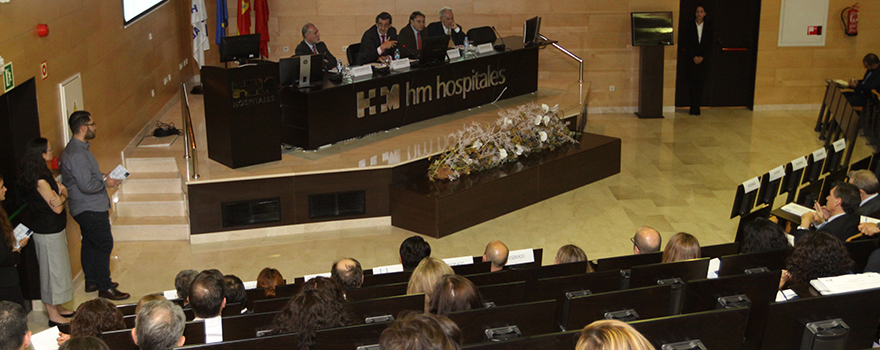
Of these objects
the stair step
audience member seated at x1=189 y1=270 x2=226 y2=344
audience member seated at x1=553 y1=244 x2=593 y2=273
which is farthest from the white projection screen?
audience member seated at x1=553 y1=244 x2=593 y2=273

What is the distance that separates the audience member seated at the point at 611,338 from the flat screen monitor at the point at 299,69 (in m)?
6.63

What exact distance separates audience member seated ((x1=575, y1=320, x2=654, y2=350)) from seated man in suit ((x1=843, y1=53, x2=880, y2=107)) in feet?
33.4

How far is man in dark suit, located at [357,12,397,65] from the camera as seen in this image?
34.0 ft

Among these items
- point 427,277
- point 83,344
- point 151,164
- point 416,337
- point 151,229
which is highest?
point 416,337

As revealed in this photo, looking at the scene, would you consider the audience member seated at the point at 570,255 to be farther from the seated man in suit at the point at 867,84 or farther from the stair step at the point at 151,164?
the seated man in suit at the point at 867,84

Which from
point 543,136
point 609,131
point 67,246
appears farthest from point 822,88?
point 67,246

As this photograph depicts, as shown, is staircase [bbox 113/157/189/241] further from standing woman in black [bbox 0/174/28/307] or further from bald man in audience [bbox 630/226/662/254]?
bald man in audience [bbox 630/226/662/254]

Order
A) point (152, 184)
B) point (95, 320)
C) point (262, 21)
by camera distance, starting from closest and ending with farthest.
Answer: point (95, 320), point (152, 184), point (262, 21)

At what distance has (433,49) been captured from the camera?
974 centimetres

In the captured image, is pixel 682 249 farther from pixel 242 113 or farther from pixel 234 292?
pixel 242 113

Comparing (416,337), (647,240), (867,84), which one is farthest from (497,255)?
(867,84)

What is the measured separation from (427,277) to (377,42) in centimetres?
689

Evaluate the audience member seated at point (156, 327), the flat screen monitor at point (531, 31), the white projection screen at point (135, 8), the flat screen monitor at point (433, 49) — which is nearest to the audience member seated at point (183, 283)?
the audience member seated at point (156, 327)

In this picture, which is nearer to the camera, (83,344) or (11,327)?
(83,344)
